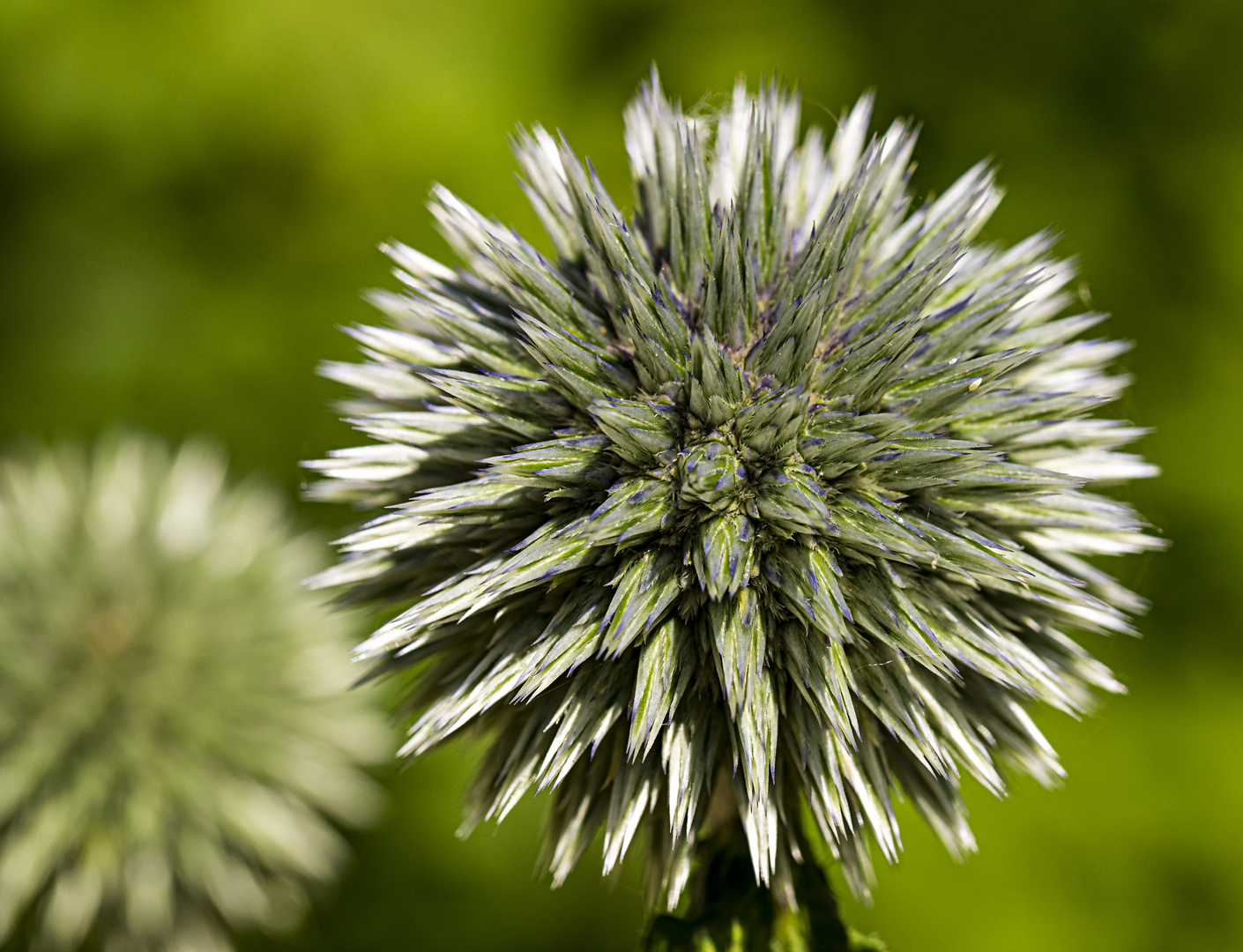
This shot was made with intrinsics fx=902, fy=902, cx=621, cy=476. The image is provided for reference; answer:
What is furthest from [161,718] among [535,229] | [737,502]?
[535,229]

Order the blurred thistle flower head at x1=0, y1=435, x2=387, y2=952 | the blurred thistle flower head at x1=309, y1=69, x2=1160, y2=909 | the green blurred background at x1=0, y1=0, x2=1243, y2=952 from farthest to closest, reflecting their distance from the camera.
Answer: the green blurred background at x1=0, y1=0, x2=1243, y2=952
the blurred thistle flower head at x1=0, y1=435, x2=387, y2=952
the blurred thistle flower head at x1=309, y1=69, x2=1160, y2=909

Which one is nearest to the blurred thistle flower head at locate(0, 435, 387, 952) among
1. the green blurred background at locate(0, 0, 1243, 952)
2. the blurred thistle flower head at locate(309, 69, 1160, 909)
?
the blurred thistle flower head at locate(309, 69, 1160, 909)

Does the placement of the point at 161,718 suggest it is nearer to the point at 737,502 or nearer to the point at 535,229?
the point at 737,502

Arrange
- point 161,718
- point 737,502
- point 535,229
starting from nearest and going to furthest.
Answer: point 737,502 → point 161,718 → point 535,229

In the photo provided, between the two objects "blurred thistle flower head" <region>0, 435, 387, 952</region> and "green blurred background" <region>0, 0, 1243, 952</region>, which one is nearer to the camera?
"blurred thistle flower head" <region>0, 435, 387, 952</region>

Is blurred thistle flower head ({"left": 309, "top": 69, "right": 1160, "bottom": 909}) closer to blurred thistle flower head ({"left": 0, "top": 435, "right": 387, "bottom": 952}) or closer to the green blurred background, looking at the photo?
blurred thistle flower head ({"left": 0, "top": 435, "right": 387, "bottom": 952})

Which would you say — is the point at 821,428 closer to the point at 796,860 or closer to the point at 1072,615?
the point at 1072,615

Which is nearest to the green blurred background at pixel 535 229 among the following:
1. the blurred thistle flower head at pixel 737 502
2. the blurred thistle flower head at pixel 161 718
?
the blurred thistle flower head at pixel 737 502
